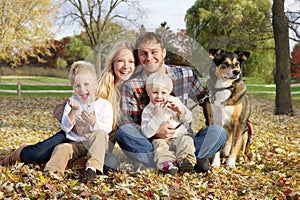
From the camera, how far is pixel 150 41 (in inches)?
169

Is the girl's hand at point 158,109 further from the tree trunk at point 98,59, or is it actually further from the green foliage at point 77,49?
the green foliage at point 77,49

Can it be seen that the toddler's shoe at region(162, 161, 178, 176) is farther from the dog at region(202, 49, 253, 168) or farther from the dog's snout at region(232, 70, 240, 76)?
the dog's snout at region(232, 70, 240, 76)

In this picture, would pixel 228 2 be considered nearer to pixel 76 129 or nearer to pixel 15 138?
pixel 15 138

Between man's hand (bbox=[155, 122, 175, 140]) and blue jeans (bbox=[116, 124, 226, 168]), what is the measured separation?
0.45 ft

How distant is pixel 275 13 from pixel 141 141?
323 inches

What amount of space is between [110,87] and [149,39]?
24.6 inches

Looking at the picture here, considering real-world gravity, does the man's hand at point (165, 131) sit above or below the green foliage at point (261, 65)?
below

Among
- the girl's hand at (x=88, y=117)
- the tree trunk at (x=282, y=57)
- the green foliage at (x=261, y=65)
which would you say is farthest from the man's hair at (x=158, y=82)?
the green foliage at (x=261, y=65)

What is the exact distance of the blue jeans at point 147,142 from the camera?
435 centimetres

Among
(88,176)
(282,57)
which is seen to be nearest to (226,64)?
(88,176)

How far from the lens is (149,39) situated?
432cm

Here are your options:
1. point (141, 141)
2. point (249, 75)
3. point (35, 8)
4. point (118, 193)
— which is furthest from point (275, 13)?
point (249, 75)

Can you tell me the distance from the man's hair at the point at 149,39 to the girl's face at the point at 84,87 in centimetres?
57

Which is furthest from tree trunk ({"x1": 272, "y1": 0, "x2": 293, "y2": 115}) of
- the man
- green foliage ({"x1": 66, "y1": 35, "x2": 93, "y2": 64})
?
green foliage ({"x1": 66, "y1": 35, "x2": 93, "y2": 64})
